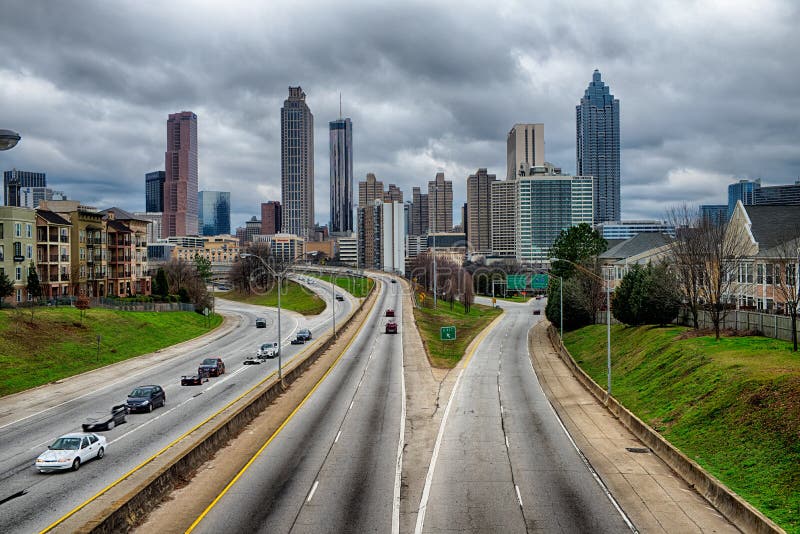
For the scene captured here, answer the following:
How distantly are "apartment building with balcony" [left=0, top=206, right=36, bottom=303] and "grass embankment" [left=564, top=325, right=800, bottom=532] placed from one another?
2697 inches

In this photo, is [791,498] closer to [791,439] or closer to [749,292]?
[791,439]

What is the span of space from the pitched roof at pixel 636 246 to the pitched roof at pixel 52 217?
7823cm

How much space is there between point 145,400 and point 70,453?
12.7 m

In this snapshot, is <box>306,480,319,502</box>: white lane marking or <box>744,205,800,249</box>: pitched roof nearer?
<box>306,480,319,502</box>: white lane marking

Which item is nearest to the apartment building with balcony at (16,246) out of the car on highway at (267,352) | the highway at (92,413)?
the highway at (92,413)

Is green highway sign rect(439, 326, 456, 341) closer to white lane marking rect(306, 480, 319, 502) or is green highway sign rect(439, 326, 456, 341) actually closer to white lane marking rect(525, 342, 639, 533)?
white lane marking rect(525, 342, 639, 533)

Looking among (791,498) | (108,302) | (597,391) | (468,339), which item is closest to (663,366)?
(597,391)

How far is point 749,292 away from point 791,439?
132 feet

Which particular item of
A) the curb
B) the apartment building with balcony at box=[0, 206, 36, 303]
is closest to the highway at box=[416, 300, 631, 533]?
the curb

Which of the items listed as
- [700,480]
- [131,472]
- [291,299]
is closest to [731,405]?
[700,480]

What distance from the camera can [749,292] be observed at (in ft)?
193

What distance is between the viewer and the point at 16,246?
257ft

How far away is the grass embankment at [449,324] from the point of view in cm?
6378

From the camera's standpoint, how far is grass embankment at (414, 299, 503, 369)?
63.8 metres
